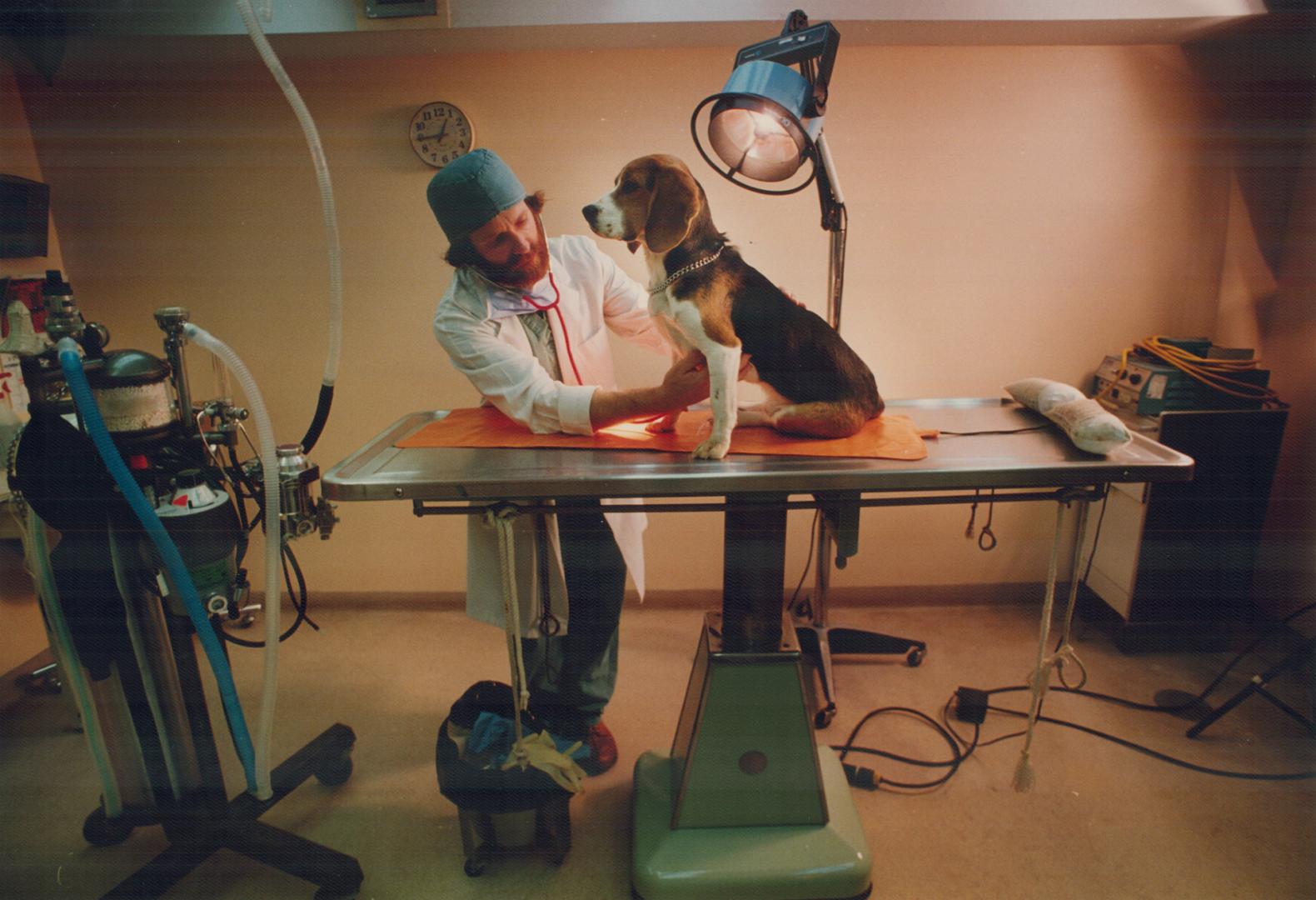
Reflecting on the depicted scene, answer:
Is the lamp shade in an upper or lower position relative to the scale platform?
upper

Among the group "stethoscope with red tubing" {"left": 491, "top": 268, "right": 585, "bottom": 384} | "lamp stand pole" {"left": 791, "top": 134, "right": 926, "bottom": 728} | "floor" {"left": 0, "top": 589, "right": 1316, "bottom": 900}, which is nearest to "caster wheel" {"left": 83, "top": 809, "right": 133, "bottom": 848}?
"floor" {"left": 0, "top": 589, "right": 1316, "bottom": 900}

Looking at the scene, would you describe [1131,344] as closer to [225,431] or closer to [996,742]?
[996,742]

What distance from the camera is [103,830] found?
5.41 ft

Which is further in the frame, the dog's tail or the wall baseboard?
the wall baseboard

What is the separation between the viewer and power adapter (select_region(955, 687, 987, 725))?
2047 millimetres

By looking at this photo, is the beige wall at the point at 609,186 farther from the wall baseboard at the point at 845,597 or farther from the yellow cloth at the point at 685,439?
the yellow cloth at the point at 685,439

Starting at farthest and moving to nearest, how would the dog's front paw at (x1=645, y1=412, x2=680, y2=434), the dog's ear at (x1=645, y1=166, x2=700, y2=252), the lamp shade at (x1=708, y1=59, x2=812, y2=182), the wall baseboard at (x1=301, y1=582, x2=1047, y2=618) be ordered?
the wall baseboard at (x1=301, y1=582, x2=1047, y2=618), the dog's front paw at (x1=645, y1=412, x2=680, y2=434), the dog's ear at (x1=645, y1=166, x2=700, y2=252), the lamp shade at (x1=708, y1=59, x2=812, y2=182)

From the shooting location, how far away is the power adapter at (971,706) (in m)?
2.05

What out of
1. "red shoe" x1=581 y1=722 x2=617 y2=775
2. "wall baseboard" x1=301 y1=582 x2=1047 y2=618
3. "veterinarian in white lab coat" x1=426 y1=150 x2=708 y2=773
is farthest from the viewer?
"wall baseboard" x1=301 y1=582 x2=1047 y2=618

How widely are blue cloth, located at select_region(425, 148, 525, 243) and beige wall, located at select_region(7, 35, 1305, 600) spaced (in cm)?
78

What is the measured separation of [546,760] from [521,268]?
1.07 metres

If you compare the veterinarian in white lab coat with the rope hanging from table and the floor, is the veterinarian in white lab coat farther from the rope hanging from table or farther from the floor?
the floor

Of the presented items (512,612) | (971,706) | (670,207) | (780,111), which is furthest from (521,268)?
(971,706)

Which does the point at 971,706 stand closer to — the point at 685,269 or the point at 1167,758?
the point at 1167,758
